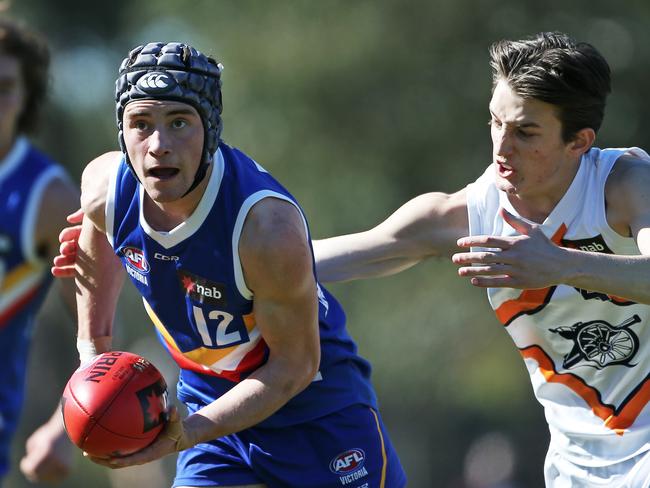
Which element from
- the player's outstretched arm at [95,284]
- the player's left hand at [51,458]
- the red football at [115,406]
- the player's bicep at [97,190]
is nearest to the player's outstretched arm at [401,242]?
the player's outstretched arm at [95,284]

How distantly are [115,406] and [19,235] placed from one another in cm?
274

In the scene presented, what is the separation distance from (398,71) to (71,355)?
6.75 metres

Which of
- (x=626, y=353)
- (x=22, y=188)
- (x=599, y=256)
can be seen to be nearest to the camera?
(x=599, y=256)

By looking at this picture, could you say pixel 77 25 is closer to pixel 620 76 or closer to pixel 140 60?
pixel 620 76

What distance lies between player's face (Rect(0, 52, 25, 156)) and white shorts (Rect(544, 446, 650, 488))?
374 cm

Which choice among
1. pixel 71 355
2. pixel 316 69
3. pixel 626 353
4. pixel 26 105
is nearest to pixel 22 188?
pixel 26 105

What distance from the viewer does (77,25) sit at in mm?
21938

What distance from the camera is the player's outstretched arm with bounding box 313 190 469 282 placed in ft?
18.3

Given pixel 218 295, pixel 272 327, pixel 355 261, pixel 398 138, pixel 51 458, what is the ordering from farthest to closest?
pixel 398 138
pixel 51 458
pixel 355 261
pixel 218 295
pixel 272 327

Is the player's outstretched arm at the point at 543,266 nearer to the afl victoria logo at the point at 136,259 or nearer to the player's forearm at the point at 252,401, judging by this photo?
the player's forearm at the point at 252,401

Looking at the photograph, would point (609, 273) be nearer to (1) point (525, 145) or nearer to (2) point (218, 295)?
(1) point (525, 145)

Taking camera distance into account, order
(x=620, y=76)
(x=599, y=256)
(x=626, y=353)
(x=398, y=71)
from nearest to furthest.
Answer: (x=599, y=256), (x=626, y=353), (x=620, y=76), (x=398, y=71)

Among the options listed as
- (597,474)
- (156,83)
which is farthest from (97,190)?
(597,474)

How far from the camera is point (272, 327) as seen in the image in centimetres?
487
